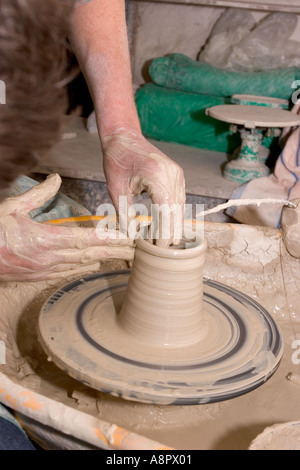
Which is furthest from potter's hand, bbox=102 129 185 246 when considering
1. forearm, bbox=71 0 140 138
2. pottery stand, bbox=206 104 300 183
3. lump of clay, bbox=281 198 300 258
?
pottery stand, bbox=206 104 300 183

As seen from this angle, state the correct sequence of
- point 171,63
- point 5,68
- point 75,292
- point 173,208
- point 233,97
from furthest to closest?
point 171,63
point 233,97
point 75,292
point 173,208
point 5,68

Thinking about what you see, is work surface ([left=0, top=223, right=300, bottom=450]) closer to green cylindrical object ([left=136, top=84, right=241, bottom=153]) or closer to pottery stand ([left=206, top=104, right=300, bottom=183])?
pottery stand ([left=206, top=104, right=300, bottom=183])

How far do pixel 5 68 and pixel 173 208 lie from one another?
0.61m

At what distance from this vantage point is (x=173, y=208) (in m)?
1.24

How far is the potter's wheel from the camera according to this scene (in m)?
1.07

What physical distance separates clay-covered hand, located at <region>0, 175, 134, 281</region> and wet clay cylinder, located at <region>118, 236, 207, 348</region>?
9 centimetres

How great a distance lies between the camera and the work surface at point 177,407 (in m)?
0.94

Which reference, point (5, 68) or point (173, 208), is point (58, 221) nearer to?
point (173, 208)

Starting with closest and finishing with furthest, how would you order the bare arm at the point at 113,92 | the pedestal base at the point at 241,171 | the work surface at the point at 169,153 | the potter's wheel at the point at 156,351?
the potter's wheel at the point at 156,351 → the bare arm at the point at 113,92 → the work surface at the point at 169,153 → the pedestal base at the point at 241,171

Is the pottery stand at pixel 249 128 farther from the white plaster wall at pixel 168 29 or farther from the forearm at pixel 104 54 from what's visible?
the forearm at pixel 104 54

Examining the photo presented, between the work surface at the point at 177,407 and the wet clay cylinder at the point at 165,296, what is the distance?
6.3 inches

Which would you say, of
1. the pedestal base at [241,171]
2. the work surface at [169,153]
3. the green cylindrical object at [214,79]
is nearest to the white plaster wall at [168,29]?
the green cylindrical object at [214,79]

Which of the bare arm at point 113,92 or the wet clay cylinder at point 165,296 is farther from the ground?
the bare arm at point 113,92

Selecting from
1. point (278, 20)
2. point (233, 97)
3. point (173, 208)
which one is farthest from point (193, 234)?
point (278, 20)
